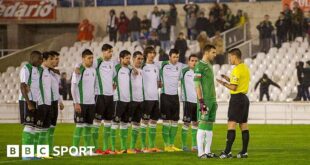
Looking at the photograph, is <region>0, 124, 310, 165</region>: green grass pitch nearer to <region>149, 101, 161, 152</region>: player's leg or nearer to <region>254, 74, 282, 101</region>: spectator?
<region>149, 101, 161, 152</region>: player's leg

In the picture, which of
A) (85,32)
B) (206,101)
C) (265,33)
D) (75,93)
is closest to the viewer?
(206,101)

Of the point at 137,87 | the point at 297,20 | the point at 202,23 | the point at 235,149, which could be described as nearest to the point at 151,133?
the point at 137,87

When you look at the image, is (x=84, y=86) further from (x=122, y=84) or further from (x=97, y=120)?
(x=122, y=84)

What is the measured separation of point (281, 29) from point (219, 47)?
3046 mm

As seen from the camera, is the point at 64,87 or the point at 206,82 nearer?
the point at 206,82

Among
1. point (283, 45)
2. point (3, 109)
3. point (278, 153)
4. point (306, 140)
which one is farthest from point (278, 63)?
point (278, 153)

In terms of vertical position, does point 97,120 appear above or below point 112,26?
below

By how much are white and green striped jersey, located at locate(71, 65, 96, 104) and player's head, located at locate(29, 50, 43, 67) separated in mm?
1100

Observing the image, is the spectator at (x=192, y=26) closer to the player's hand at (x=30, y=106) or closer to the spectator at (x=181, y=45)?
the spectator at (x=181, y=45)

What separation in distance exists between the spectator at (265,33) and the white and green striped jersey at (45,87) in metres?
22.5

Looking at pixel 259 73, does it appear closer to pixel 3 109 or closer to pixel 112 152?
pixel 3 109

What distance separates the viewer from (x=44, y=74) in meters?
23.5

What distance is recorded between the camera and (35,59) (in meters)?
23.2

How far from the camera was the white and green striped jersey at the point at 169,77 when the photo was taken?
26.0 metres
